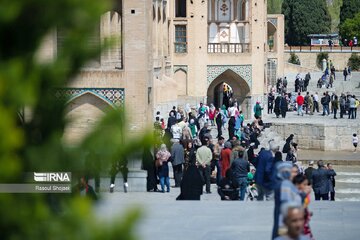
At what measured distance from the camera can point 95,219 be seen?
2.99 meters

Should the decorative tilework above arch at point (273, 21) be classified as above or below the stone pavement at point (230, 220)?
above

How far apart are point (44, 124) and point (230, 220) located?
31.5 ft

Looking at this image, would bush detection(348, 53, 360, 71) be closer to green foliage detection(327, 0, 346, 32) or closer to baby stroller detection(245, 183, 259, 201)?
green foliage detection(327, 0, 346, 32)

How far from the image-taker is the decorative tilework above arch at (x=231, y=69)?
4025cm

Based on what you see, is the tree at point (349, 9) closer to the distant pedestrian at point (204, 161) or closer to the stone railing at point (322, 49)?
the stone railing at point (322, 49)

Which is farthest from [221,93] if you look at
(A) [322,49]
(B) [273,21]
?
(A) [322,49]

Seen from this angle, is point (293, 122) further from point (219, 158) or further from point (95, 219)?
point (95, 219)

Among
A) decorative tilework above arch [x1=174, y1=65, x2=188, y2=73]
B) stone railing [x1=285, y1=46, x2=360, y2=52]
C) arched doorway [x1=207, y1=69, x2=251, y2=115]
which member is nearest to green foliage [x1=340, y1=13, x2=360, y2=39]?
stone railing [x1=285, y1=46, x2=360, y2=52]

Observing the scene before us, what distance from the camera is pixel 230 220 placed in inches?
500

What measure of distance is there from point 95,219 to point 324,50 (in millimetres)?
62248

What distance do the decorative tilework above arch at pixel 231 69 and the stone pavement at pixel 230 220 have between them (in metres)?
25.9

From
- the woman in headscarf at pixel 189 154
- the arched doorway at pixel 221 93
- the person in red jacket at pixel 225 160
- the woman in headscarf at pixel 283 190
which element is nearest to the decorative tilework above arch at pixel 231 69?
the arched doorway at pixel 221 93

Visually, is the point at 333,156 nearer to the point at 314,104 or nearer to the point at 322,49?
the point at 314,104

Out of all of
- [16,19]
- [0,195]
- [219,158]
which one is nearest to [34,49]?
[16,19]
